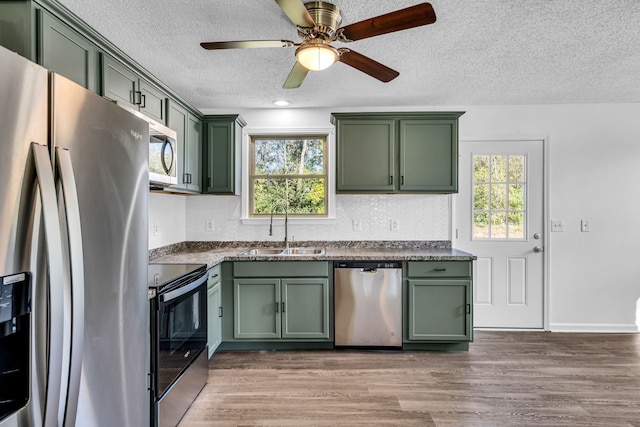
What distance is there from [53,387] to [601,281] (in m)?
4.41

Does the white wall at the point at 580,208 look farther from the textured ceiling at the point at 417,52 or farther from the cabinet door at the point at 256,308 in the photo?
the cabinet door at the point at 256,308

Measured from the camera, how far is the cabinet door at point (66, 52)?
1.48m

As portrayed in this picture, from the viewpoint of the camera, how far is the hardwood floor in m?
2.07

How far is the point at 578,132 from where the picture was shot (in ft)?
11.6

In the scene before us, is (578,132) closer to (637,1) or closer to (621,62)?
(621,62)

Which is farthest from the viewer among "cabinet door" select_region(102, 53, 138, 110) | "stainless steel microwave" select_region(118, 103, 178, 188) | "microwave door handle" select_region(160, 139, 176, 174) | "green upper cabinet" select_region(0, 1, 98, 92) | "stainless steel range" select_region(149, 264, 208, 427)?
"microwave door handle" select_region(160, 139, 176, 174)

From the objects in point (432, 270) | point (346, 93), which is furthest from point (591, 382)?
point (346, 93)

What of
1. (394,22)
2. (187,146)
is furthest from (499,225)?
(187,146)

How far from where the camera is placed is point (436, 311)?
2982 millimetres

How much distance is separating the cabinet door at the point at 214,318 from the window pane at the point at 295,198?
44.3 inches

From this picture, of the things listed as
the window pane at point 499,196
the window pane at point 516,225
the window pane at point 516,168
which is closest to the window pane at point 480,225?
the window pane at point 499,196

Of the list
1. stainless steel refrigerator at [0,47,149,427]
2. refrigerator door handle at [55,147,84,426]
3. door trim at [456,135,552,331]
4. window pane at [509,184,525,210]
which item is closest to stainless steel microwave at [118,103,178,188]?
stainless steel refrigerator at [0,47,149,427]

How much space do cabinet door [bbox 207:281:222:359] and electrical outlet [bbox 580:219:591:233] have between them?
359 centimetres

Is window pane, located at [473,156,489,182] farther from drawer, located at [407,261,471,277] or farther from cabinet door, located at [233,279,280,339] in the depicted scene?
cabinet door, located at [233,279,280,339]
